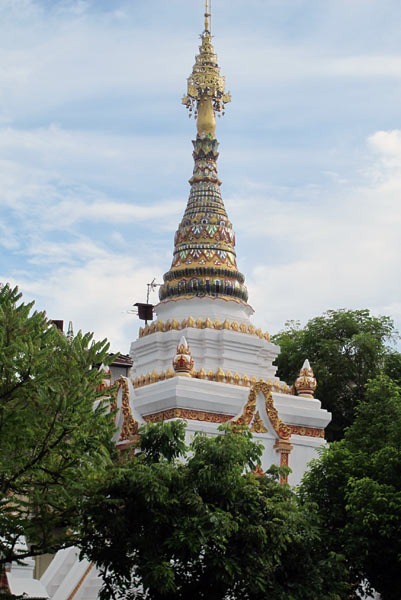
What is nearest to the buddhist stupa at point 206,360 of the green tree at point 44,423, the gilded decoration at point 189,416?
the gilded decoration at point 189,416

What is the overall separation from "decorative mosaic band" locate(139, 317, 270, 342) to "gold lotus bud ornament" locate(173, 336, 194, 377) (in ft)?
10.7

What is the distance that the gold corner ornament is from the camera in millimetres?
37062

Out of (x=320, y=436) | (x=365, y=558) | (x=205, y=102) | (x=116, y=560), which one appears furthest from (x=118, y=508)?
(x=205, y=102)

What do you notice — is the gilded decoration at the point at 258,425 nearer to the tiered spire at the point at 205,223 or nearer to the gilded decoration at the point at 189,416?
the gilded decoration at the point at 189,416

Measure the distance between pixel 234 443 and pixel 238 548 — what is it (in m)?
2.15

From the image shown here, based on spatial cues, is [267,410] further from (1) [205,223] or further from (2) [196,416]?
(1) [205,223]

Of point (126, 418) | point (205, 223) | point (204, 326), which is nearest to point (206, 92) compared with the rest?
point (205, 223)

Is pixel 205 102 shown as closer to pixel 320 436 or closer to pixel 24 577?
pixel 320 436

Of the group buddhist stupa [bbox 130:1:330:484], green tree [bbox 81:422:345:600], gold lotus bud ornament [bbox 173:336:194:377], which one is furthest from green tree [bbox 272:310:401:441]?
green tree [bbox 81:422:345:600]

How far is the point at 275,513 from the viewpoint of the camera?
1995 cm

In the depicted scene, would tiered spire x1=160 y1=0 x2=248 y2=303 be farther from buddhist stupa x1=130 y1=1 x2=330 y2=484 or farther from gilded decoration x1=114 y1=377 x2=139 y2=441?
gilded decoration x1=114 y1=377 x2=139 y2=441

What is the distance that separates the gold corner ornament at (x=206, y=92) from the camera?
37062 mm

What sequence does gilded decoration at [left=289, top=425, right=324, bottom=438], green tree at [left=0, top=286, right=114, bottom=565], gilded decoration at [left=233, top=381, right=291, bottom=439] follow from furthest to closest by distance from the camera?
gilded decoration at [left=289, top=425, right=324, bottom=438] → gilded decoration at [left=233, top=381, right=291, bottom=439] → green tree at [left=0, top=286, right=114, bottom=565]

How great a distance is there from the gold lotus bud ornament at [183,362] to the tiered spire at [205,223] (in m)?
4.99
